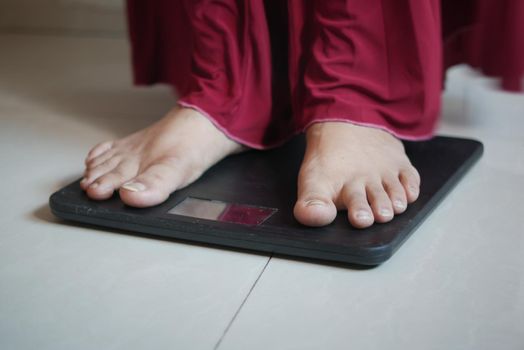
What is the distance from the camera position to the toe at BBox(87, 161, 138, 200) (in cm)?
102

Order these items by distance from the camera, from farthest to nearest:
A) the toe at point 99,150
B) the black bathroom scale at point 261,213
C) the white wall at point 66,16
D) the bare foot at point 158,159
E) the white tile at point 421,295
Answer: the white wall at point 66,16 < the toe at point 99,150 < the bare foot at point 158,159 < the black bathroom scale at point 261,213 < the white tile at point 421,295

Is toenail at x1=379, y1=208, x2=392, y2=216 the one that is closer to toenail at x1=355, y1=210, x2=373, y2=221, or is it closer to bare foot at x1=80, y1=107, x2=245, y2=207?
toenail at x1=355, y1=210, x2=373, y2=221

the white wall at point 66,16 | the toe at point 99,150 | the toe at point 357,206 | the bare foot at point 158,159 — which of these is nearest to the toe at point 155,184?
the bare foot at point 158,159

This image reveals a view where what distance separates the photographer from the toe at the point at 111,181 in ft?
3.34

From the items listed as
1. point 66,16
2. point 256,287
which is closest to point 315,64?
point 256,287

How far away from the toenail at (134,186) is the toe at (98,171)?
3.2 inches

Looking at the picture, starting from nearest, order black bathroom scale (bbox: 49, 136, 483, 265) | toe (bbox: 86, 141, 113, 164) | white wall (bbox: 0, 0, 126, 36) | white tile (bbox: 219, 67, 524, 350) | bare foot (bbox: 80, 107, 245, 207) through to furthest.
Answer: white tile (bbox: 219, 67, 524, 350) < black bathroom scale (bbox: 49, 136, 483, 265) < bare foot (bbox: 80, 107, 245, 207) < toe (bbox: 86, 141, 113, 164) < white wall (bbox: 0, 0, 126, 36)

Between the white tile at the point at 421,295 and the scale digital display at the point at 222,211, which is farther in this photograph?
the scale digital display at the point at 222,211

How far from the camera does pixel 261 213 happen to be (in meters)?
0.98

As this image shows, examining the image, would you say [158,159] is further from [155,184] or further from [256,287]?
[256,287]

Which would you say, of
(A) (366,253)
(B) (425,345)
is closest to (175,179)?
(A) (366,253)

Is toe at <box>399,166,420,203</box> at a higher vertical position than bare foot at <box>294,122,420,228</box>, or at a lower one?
lower

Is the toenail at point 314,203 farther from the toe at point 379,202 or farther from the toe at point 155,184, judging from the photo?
the toe at point 155,184

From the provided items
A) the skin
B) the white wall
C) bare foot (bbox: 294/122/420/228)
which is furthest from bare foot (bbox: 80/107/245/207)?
the white wall
